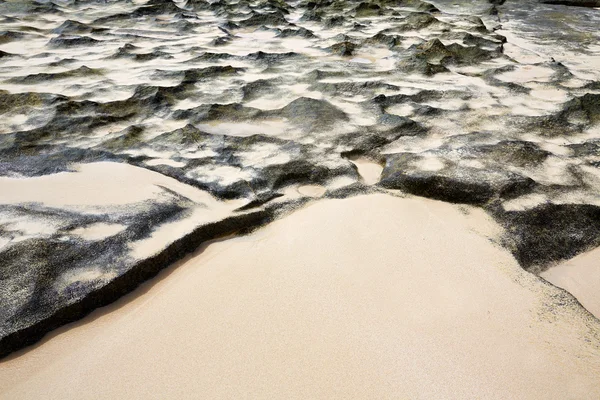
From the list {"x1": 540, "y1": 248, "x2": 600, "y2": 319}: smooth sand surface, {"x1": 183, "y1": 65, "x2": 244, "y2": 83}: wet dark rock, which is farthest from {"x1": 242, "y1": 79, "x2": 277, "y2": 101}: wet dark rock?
{"x1": 540, "y1": 248, "x2": 600, "y2": 319}: smooth sand surface

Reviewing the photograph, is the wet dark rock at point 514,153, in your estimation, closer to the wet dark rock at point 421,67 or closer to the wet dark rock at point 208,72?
the wet dark rock at point 421,67

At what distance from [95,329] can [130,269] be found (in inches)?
6.6

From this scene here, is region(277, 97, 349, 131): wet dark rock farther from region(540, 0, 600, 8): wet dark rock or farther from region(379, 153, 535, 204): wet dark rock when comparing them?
region(540, 0, 600, 8): wet dark rock

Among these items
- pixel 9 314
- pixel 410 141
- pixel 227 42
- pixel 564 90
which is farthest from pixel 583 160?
pixel 227 42

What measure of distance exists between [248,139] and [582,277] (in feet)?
4.11

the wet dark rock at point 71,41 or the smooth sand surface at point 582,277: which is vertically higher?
the wet dark rock at point 71,41

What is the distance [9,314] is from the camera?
3.41 feet

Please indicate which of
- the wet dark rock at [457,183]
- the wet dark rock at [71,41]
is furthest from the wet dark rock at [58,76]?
the wet dark rock at [457,183]

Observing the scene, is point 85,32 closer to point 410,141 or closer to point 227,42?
point 227,42

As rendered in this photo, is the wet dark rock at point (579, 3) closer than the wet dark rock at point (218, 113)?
No

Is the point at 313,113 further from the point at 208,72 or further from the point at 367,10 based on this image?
the point at 367,10

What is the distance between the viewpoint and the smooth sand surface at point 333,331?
933 millimetres

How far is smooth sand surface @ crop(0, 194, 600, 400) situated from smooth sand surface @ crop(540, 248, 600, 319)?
0.08m

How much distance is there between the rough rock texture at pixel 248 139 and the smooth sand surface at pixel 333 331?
109 mm
